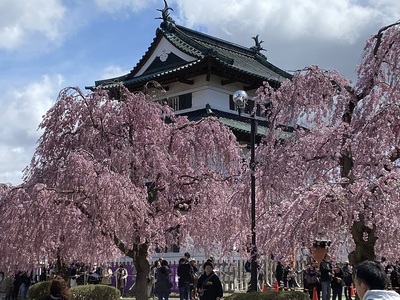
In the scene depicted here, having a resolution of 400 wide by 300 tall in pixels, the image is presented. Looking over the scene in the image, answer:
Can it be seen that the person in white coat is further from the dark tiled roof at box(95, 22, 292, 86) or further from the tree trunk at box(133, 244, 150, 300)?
the dark tiled roof at box(95, 22, 292, 86)

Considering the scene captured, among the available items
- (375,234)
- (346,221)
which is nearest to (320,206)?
(346,221)

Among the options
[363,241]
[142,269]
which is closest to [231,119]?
[142,269]

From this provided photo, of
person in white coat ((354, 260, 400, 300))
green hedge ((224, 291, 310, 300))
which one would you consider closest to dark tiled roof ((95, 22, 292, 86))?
green hedge ((224, 291, 310, 300))

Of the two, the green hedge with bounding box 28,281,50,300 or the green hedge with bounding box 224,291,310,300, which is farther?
the green hedge with bounding box 28,281,50,300

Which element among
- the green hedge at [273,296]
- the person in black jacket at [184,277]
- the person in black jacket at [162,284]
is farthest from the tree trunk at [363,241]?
the person in black jacket at [162,284]

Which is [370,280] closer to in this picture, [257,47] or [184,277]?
[184,277]

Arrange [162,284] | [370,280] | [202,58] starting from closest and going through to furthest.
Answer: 1. [370,280]
2. [162,284]
3. [202,58]

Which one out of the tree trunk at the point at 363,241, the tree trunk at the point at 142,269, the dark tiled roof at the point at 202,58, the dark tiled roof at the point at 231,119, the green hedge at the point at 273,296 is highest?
the dark tiled roof at the point at 202,58

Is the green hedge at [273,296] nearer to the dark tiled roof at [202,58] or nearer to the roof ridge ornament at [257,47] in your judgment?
the dark tiled roof at [202,58]

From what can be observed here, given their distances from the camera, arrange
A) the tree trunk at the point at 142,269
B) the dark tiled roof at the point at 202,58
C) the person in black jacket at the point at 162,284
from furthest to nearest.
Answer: the dark tiled roof at the point at 202,58 → the person in black jacket at the point at 162,284 → the tree trunk at the point at 142,269

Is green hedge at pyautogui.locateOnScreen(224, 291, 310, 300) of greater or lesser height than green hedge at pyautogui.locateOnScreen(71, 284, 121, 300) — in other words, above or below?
above

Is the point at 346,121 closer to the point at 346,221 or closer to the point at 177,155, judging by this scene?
the point at 346,221

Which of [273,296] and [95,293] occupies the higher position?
[273,296]

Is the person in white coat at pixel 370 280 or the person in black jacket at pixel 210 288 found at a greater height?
the person in white coat at pixel 370 280
